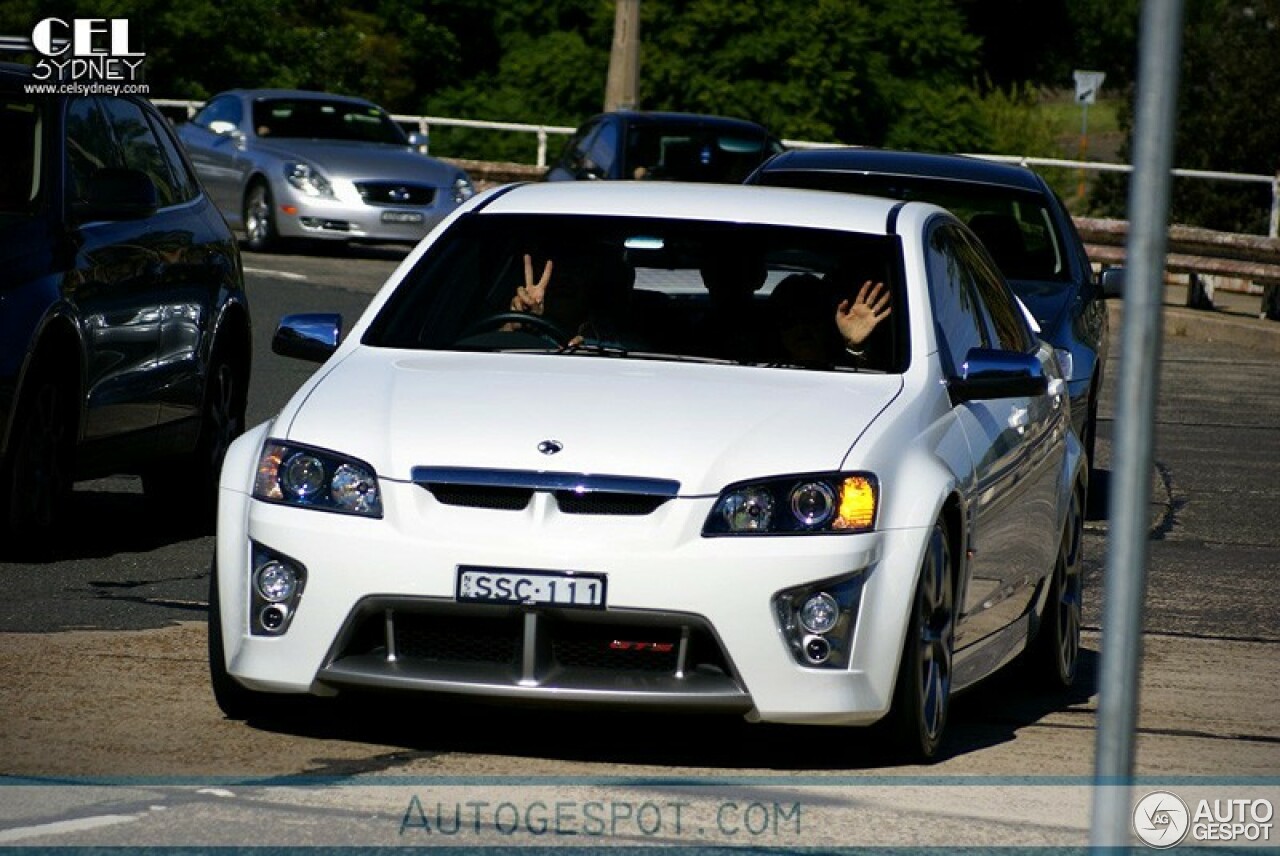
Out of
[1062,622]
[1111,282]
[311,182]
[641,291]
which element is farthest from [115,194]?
[311,182]

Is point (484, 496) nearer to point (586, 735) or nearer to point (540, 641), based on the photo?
point (540, 641)

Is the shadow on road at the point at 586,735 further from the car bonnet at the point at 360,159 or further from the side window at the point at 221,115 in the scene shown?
the side window at the point at 221,115

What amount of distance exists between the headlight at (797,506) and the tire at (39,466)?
3904 mm

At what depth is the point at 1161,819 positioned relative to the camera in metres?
6.39

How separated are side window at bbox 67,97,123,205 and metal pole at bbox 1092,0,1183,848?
730 cm

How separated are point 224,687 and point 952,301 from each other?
2442 mm

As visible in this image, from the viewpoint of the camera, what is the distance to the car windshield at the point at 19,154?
1027 cm

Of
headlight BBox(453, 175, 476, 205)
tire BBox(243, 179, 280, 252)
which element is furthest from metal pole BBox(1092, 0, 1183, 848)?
headlight BBox(453, 175, 476, 205)

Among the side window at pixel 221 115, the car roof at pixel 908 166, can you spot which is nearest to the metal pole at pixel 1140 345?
the car roof at pixel 908 166

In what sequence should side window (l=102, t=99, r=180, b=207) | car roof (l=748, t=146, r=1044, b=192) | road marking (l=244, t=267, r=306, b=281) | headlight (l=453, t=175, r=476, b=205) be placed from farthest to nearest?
headlight (l=453, t=175, r=476, b=205) → road marking (l=244, t=267, r=306, b=281) → car roof (l=748, t=146, r=1044, b=192) → side window (l=102, t=99, r=180, b=207)

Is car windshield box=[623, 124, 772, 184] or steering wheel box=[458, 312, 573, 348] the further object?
car windshield box=[623, 124, 772, 184]

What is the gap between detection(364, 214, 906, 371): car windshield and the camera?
780 cm

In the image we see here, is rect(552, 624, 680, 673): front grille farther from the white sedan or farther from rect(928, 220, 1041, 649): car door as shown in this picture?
rect(928, 220, 1041, 649): car door

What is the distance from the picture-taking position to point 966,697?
8.48 metres
